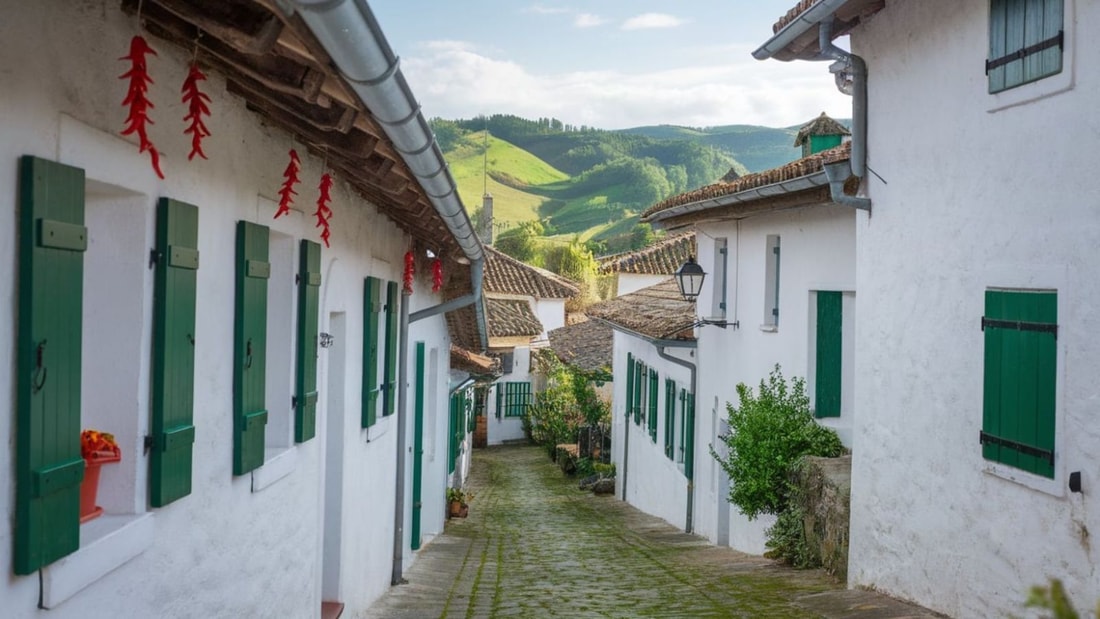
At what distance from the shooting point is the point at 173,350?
170 inches

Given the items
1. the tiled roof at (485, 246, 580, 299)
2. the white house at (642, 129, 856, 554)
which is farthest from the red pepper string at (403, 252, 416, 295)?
the tiled roof at (485, 246, 580, 299)

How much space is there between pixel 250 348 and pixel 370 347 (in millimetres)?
3650

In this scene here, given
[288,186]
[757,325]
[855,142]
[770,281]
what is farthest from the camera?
[757,325]

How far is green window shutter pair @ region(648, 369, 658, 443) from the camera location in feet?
61.8

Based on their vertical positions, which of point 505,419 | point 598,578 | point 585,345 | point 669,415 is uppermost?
point 585,345

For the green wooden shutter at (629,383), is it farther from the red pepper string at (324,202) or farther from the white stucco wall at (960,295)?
the red pepper string at (324,202)

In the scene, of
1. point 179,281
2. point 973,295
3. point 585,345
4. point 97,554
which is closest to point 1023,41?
point 973,295

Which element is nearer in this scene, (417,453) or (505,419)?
(417,453)

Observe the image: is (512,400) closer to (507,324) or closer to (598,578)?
(507,324)

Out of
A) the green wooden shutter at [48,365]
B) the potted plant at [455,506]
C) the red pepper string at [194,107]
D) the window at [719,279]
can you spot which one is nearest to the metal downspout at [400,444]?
the window at [719,279]

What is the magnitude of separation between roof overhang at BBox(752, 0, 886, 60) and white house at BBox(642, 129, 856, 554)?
0.91 m

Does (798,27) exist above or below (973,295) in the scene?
above

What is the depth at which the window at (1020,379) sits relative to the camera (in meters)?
6.08

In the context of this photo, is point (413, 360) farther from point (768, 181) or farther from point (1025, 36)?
point (1025, 36)
